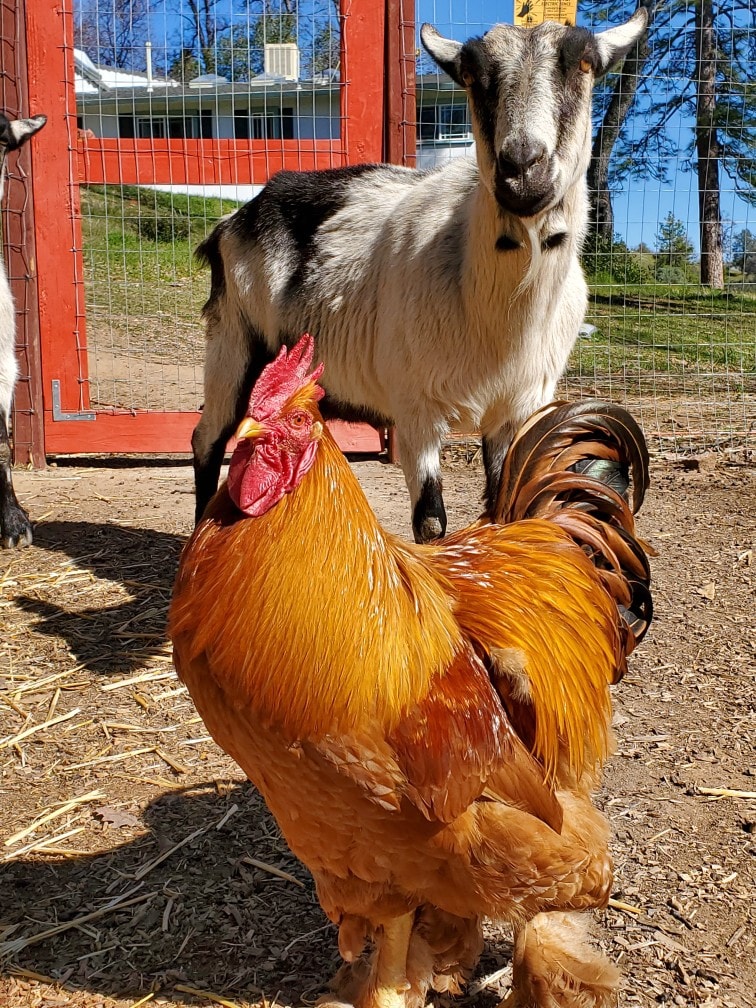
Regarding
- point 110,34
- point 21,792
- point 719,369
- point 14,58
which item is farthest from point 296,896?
point 719,369

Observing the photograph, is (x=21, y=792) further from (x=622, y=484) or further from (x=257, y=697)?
(x=622, y=484)

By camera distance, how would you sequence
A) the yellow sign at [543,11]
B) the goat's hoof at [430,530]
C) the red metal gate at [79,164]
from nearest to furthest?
the goat's hoof at [430,530], the yellow sign at [543,11], the red metal gate at [79,164]

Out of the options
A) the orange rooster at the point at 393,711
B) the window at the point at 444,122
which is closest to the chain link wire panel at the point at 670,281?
the window at the point at 444,122

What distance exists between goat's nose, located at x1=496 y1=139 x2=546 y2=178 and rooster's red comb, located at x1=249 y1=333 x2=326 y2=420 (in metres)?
1.59

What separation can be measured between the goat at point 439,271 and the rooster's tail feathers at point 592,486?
3.27ft

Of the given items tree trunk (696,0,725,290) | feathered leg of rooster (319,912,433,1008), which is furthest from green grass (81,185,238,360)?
feathered leg of rooster (319,912,433,1008)

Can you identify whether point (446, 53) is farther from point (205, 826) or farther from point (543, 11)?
point (205, 826)

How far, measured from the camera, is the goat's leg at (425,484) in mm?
4543

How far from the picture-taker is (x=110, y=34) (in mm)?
8672

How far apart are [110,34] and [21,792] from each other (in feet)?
24.9

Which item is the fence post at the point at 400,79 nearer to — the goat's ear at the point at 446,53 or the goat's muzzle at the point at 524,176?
the goat's ear at the point at 446,53

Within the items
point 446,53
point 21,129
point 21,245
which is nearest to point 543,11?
point 446,53

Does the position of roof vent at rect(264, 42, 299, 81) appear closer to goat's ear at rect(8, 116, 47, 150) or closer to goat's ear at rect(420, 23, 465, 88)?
goat's ear at rect(8, 116, 47, 150)

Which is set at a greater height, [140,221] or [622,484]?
[140,221]
